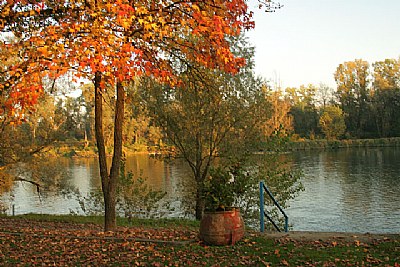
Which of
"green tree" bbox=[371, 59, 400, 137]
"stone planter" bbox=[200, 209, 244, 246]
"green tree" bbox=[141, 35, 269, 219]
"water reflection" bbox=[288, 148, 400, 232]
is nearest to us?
"stone planter" bbox=[200, 209, 244, 246]

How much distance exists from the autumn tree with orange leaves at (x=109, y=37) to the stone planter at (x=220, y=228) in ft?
9.51

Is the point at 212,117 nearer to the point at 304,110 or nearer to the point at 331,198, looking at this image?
the point at 331,198

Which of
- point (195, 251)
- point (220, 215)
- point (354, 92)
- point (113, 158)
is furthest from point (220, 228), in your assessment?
point (354, 92)

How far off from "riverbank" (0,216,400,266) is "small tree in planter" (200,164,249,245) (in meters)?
0.17

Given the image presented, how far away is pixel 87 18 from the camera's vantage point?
791 centimetres

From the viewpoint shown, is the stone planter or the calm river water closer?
the stone planter

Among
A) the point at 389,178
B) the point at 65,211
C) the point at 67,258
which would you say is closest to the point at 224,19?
the point at 67,258

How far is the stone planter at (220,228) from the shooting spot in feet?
24.9

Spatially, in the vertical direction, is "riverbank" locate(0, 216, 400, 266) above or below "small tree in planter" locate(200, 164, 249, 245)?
below

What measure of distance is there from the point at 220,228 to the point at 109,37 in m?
3.88

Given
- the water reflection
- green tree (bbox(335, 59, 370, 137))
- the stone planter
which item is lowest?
the water reflection

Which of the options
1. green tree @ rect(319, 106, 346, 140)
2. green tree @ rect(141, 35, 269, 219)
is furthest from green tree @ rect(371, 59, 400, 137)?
green tree @ rect(141, 35, 269, 219)

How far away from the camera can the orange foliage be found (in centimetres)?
724

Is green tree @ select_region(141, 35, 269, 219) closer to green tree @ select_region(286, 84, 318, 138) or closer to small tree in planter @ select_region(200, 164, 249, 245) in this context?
small tree in planter @ select_region(200, 164, 249, 245)
